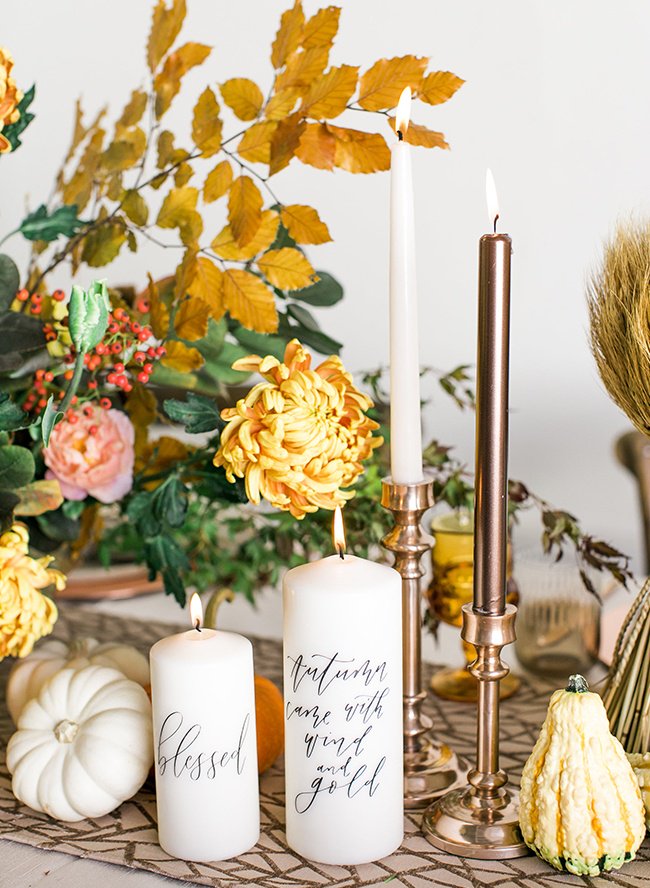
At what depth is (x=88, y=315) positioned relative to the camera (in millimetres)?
525

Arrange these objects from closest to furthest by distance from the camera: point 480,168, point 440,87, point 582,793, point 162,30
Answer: point 582,793 → point 440,87 → point 162,30 → point 480,168

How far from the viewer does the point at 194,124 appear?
2.16ft

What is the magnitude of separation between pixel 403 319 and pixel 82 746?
0.29 m

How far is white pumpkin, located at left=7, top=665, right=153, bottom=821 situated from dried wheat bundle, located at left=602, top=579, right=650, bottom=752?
261 millimetres

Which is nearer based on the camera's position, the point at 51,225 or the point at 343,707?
the point at 343,707

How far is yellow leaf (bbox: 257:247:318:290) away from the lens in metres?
0.64

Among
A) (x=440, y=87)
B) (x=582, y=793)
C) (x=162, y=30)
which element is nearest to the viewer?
(x=582, y=793)

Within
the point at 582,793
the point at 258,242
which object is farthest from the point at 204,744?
the point at 258,242

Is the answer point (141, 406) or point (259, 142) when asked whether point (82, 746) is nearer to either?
point (141, 406)

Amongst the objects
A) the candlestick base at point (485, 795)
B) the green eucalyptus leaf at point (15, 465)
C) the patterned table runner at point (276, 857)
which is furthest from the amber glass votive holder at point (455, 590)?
the green eucalyptus leaf at point (15, 465)

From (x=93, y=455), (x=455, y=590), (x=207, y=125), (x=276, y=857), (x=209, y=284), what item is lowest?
(x=276, y=857)

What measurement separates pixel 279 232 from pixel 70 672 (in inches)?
12.3

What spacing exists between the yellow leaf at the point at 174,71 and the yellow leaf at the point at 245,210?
109mm

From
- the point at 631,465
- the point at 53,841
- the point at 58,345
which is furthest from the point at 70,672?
the point at 631,465
